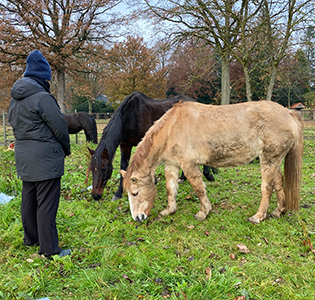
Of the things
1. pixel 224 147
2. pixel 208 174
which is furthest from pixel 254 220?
pixel 208 174

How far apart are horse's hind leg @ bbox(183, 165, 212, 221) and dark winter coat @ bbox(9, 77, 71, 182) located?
82.5 inches

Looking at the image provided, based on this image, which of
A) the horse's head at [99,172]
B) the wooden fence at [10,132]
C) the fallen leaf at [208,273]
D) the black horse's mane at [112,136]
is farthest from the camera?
the wooden fence at [10,132]

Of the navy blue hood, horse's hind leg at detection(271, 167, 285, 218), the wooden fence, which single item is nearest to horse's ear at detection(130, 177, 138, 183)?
the navy blue hood

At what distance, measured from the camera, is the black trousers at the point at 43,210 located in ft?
8.96

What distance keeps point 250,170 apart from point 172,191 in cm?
432

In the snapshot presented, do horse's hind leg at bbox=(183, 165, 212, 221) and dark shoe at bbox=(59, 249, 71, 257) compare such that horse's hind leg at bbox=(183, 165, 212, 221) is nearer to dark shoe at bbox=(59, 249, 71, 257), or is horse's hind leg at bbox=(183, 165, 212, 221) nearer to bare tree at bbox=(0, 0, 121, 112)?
dark shoe at bbox=(59, 249, 71, 257)

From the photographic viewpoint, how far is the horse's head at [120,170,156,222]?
12.4 feet

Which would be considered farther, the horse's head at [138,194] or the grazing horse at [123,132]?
the grazing horse at [123,132]

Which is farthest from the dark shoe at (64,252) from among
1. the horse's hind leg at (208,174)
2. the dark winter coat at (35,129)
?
the horse's hind leg at (208,174)

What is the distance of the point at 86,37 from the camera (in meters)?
17.0

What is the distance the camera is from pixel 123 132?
199 inches

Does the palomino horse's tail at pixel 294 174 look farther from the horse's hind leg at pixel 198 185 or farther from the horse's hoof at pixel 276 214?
the horse's hind leg at pixel 198 185

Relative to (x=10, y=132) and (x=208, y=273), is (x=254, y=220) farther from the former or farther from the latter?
(x=10, y=132)

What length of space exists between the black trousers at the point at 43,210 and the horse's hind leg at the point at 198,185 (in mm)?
2055
